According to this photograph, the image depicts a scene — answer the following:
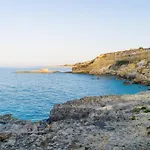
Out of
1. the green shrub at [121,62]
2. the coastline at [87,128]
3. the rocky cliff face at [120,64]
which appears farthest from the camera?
the green shrub at [121,62]

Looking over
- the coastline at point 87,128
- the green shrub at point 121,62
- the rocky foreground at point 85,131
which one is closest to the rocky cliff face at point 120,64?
the green shrub at point 121,62

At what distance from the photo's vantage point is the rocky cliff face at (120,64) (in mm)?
132875

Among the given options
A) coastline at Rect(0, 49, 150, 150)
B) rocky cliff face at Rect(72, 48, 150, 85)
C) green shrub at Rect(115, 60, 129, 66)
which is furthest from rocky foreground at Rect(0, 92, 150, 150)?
green shrub at Rect(115, 60, 129, 66)

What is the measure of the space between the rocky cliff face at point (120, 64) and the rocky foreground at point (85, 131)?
77.6 metres

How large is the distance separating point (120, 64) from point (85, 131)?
13101 centimetres

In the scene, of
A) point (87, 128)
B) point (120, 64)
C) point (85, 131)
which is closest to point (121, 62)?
point (120, 64)

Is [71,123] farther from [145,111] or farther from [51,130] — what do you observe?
[145,111]

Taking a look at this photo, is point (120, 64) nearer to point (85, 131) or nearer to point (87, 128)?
point (87, 128)

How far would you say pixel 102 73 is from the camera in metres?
164

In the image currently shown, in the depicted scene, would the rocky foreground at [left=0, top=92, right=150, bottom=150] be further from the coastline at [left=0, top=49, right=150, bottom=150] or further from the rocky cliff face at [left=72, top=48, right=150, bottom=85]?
the rocky cliff face at [left=72, top=48, right=150, bottom=85]

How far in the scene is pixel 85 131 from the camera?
99.5ft

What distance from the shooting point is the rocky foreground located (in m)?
26.1

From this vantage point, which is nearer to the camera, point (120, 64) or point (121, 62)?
point (120, 64)

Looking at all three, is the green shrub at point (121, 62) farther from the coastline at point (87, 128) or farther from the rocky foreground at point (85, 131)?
the rocky foreground at point (85, 131)
